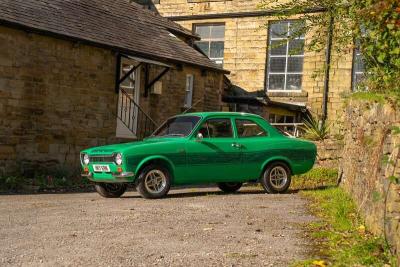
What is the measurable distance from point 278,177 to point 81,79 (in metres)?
6.37

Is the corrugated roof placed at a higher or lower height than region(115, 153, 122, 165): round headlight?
higher

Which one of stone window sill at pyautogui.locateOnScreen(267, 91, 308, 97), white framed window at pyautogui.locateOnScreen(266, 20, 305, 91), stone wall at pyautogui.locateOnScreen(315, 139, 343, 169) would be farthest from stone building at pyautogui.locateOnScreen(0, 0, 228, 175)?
white framed window at pyautogui.locateOnScreen(266, 20, 305, 91)

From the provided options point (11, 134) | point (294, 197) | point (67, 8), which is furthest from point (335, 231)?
point (67, 8)

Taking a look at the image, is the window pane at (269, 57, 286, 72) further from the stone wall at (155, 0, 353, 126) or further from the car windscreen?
the car windscreen

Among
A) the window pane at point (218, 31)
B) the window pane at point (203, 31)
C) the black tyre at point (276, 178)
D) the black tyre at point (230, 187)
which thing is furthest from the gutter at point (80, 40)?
the window pane at point (203, 31)

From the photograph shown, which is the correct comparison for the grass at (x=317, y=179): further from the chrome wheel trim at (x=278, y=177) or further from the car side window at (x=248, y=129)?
the car side window at (x=248, y=129)

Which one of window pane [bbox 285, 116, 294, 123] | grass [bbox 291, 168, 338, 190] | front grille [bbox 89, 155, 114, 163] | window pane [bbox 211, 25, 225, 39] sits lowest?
grass [bbox 291, 168, 338, 190]

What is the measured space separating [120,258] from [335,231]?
265 centimetres

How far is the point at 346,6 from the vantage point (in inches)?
438

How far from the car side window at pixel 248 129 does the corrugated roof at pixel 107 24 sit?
5.47 meters

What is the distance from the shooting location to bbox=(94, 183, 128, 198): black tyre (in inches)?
460

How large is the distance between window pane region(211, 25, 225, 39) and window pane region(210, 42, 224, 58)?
1.01 ft

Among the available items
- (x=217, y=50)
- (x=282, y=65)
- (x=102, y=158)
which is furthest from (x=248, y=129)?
(x=217, y=50)

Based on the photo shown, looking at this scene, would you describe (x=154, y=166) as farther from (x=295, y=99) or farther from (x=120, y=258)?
(x=295, y=99)
